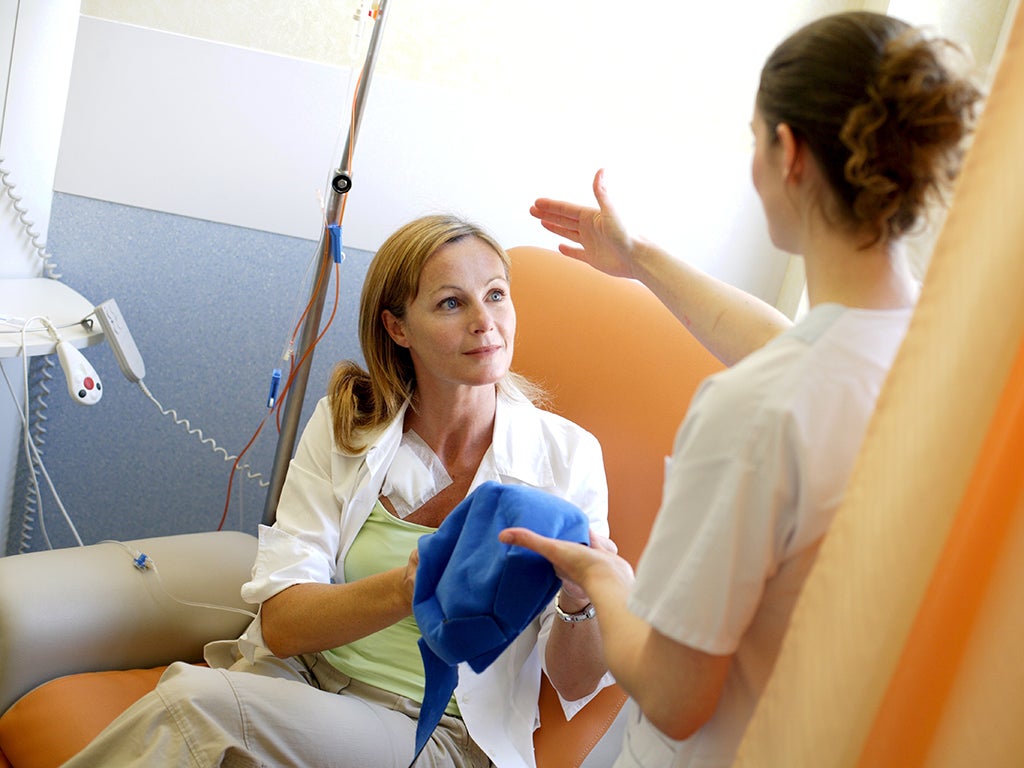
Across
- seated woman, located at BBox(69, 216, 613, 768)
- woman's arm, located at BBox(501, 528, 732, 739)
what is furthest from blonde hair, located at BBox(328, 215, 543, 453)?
woman's arm, located at BBox(501, 528, 732, 739)

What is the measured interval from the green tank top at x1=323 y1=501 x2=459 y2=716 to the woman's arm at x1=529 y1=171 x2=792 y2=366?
1.57 ft

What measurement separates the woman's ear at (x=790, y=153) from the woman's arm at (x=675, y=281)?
1.34 feet

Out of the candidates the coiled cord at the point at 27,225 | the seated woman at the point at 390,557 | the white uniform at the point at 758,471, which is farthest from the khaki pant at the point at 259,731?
the coiled cord at the point at 27,225

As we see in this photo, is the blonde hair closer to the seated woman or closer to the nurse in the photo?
the seated woman

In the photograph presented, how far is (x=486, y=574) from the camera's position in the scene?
3.35ft

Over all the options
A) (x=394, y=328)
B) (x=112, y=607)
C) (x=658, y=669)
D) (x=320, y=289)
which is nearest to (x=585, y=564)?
(x=658, y=669)

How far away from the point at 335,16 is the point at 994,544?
1.85 m

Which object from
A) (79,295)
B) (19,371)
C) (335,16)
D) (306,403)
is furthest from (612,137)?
(19,371)

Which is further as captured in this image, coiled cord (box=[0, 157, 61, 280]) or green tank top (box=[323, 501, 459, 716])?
coiled cord (box=[0, 157, 61, 280])

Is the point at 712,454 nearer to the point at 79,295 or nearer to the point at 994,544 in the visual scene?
the point at 994,544

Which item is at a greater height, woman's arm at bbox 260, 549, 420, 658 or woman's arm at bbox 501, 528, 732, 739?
woman's arm at bbox 501, 528, 732, 739

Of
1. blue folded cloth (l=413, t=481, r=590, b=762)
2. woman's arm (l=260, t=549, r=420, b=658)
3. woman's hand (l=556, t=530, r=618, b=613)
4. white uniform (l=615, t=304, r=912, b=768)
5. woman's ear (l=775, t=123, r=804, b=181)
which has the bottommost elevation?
woman's arm (l=260, t=549, r=420, b=658)

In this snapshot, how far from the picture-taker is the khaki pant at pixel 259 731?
1.24 meters

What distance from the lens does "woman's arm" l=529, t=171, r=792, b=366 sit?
3.67 ft
